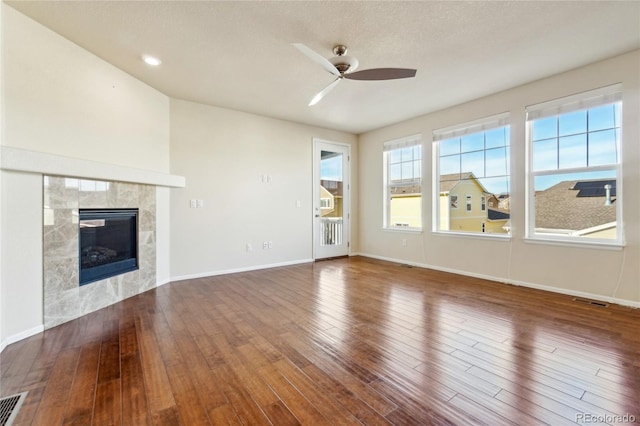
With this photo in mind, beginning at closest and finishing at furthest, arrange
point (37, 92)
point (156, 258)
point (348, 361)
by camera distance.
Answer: point (348, 361), point (37, 92), point (156, 258)

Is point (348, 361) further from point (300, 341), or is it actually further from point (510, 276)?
point (510, 276)

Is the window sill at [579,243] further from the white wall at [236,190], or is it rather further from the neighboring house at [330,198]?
the white wall at [236,190]

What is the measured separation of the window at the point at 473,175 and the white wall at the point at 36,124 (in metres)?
4.77

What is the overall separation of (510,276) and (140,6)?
5.14 meters

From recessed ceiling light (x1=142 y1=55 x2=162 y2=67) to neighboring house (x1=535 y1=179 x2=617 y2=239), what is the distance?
4948mm

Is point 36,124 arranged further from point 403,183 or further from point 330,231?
point 403,183

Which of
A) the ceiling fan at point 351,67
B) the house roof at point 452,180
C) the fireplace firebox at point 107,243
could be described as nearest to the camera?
the ceiling fan at point 351,67

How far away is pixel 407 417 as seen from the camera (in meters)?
1.45

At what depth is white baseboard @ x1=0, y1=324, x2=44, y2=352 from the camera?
217 centimetres

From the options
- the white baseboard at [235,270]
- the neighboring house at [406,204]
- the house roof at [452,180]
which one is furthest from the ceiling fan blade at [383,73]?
the white baseboard at [235,270]

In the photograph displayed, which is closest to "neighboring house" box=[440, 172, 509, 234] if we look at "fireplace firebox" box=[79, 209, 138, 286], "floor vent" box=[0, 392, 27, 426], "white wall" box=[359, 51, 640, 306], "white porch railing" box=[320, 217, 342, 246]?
"white wall" box=[359, 51, 640, 306]

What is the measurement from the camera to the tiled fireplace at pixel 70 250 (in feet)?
8.38

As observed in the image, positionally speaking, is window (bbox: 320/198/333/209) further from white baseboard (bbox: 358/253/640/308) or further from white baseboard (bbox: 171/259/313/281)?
white baseboard (bbox: 358/253/640/308)

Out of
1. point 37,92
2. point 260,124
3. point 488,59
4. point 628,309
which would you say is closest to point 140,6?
point 37,92
